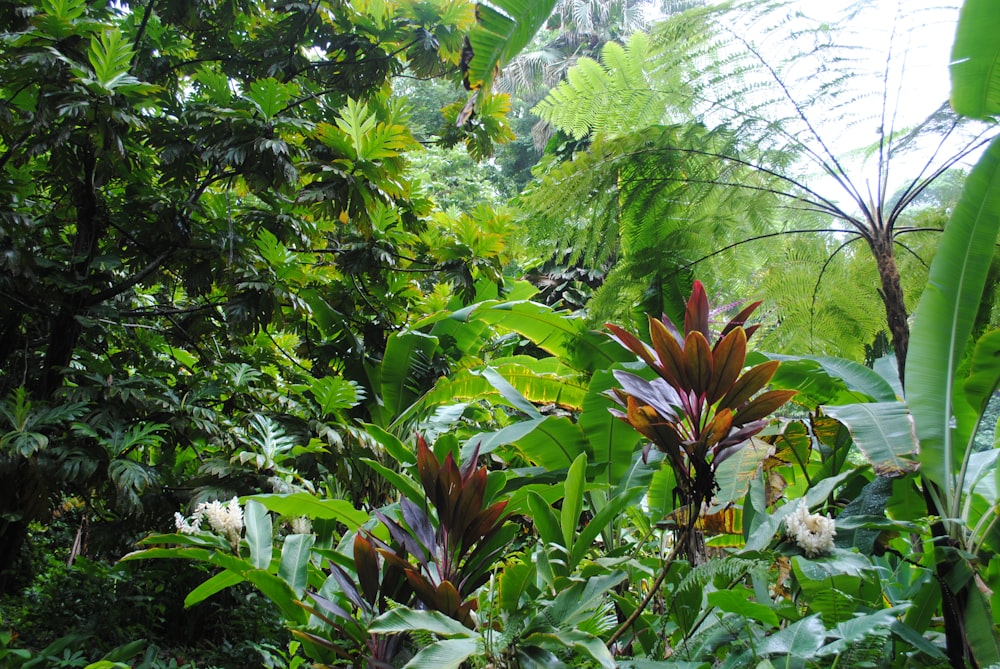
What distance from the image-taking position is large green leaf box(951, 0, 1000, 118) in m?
1.57

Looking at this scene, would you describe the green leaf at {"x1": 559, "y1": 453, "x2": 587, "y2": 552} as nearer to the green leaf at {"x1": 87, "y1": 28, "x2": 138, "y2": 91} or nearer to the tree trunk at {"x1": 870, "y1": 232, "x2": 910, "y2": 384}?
the tree trunk at {"x1": 870, "y1": 232, "x2": 910, "y2": 384}

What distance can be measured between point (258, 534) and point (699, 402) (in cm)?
116

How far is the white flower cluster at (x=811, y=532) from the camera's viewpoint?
1.12 m

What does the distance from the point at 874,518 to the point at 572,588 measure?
662mm

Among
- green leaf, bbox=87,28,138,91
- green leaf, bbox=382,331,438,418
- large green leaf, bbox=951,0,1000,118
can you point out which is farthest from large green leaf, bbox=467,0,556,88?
green leaf, bbox=382,331,438,418

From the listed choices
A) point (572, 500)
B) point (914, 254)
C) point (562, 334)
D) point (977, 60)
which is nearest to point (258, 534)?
point (572, 500)

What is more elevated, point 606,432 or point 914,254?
point 914,254

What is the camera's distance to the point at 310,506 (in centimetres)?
171

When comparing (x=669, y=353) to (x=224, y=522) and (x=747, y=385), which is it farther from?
(x=224, y=522)

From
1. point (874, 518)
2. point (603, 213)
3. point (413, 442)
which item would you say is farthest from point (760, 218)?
point (413, 442)

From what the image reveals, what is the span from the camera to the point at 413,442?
3.35 m

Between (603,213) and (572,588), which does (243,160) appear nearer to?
(603,213)

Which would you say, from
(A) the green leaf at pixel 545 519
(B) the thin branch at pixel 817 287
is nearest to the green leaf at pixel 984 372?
(B) the thin branch at pixel 817 287

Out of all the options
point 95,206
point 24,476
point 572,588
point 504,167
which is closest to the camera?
point 572,588
